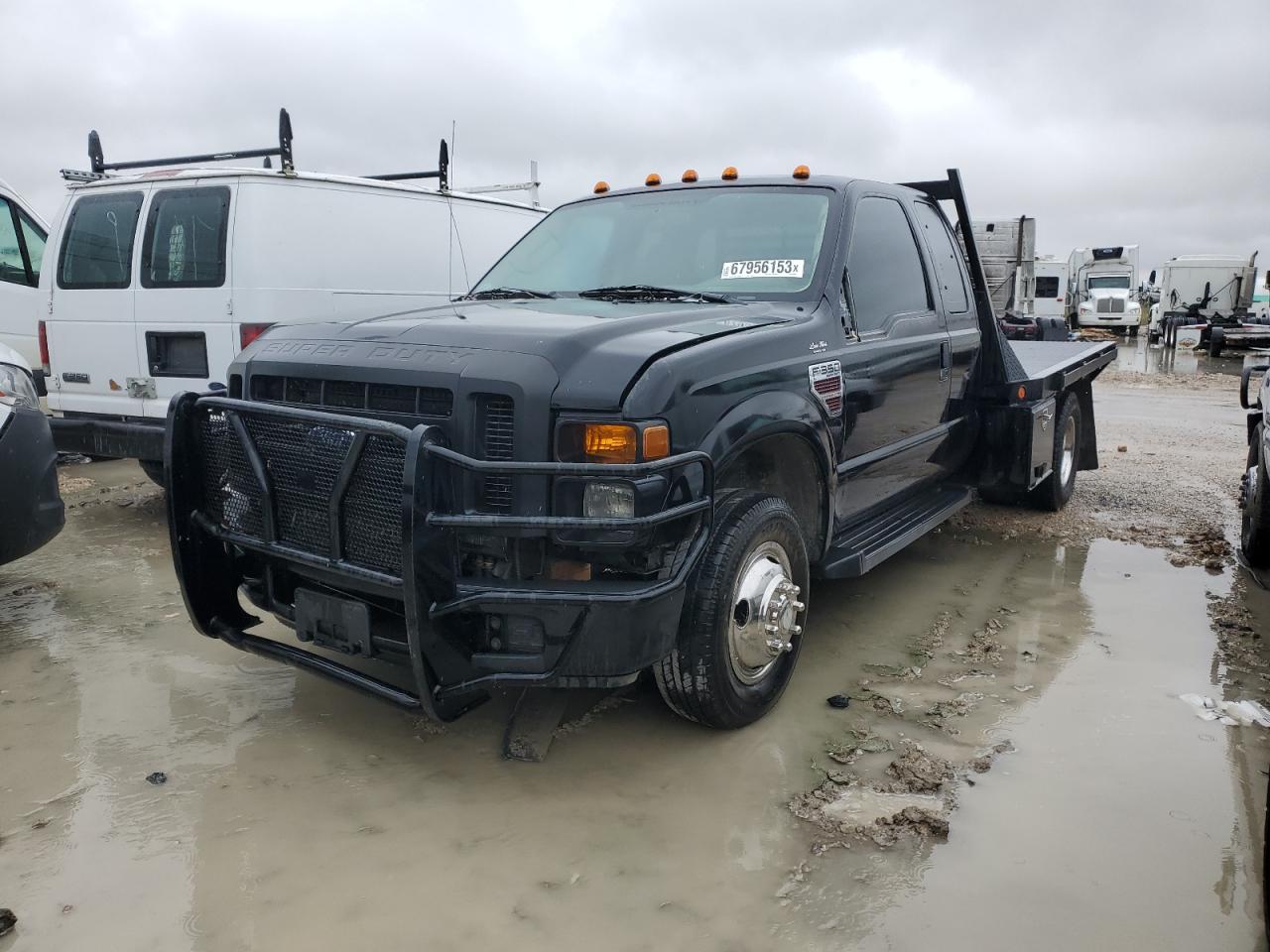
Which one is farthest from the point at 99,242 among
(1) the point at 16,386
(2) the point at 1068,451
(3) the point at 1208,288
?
(3) the point at 1208,288

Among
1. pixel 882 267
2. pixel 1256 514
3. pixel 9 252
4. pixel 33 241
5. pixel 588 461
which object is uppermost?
pixel 33 241

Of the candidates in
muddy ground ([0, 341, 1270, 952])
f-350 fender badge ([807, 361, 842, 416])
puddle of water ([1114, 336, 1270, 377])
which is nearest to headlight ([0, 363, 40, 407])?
muddy ground ([0, 341, 1270, 952])

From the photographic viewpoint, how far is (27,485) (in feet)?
14.4

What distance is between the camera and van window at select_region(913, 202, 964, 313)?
5.14m

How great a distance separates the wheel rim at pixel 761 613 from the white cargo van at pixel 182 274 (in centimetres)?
352

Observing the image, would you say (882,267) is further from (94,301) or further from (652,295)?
(94,301)

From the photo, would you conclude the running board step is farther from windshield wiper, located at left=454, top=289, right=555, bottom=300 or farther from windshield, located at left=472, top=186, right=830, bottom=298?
windshield wiper, located at left=454, top=289, right=555, bottom=300

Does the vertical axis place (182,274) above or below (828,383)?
above

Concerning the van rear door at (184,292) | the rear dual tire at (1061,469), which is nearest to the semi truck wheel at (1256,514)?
the rear dual tire at (1061,469)

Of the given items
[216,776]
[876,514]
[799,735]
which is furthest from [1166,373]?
[216,776]

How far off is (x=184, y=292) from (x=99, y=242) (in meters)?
0.93

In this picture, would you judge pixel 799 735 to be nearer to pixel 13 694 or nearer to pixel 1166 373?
pixel 13 694

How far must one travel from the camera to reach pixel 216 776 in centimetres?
325

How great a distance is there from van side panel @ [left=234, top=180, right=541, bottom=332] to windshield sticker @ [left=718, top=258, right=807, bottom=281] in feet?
6.26
